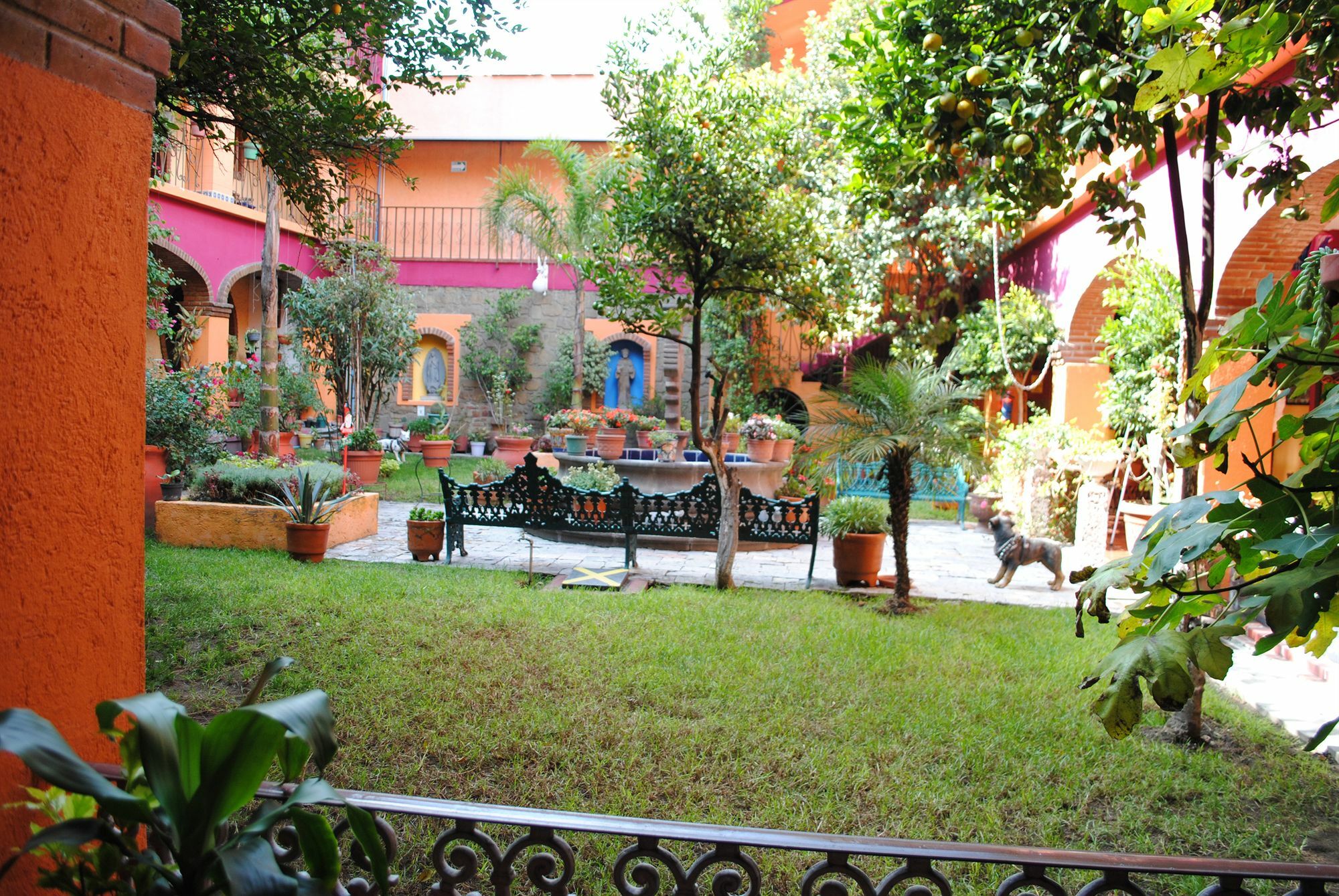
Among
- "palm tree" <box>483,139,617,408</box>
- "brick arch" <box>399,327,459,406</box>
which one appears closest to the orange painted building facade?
"palm tree" <box>483,139,617,408</box>

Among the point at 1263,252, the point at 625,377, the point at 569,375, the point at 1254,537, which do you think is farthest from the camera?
the point at 625,377

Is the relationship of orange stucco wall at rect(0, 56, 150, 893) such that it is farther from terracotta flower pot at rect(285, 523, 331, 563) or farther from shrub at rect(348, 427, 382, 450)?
shrub at rect(348, 427, 382, 450)

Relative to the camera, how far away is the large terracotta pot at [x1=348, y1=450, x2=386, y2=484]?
500 inches

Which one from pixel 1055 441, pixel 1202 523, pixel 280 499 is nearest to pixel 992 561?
pixel 1055 441

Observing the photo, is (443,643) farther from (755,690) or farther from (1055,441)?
(1055,441)

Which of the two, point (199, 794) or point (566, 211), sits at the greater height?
point (566, 211)

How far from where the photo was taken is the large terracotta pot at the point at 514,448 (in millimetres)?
15500

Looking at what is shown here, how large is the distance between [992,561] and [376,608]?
6.18 meters

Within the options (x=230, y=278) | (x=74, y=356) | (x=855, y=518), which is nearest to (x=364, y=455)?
(x=230, y=278)

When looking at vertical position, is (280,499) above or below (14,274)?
below

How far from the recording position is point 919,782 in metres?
3.27

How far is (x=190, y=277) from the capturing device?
13.8m

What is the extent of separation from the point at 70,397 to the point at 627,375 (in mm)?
17078

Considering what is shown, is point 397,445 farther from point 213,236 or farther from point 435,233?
point 435,233
